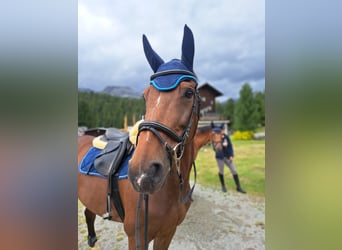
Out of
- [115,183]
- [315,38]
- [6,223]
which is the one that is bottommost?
[115,183]

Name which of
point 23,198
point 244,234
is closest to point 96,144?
point 23,198

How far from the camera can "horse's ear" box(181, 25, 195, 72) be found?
117cm

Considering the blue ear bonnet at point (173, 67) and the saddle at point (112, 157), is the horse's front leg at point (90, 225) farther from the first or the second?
the blue ear bonnet at point (173, 67)

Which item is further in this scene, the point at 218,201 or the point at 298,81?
the point at 218,201

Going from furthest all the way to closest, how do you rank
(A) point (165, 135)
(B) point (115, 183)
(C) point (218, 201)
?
(C) point (218, 201) → (B) point (115, 183) → (A) point (165, 135)

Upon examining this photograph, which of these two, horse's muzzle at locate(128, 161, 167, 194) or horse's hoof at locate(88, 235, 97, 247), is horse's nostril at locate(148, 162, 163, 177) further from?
horse's hoof at locate(88, 235, 97, 247)

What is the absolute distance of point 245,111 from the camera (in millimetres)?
Result: 11164

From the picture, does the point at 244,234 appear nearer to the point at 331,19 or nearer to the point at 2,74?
the point at 331,19

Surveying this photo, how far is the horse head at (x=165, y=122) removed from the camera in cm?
87

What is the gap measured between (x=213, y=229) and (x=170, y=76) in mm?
3341

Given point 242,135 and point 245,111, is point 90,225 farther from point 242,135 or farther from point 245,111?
point 245,111

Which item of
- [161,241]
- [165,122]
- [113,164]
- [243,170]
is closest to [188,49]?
[165,122]

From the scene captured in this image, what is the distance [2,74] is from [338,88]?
3.32 ft

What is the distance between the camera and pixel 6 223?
561 mm
